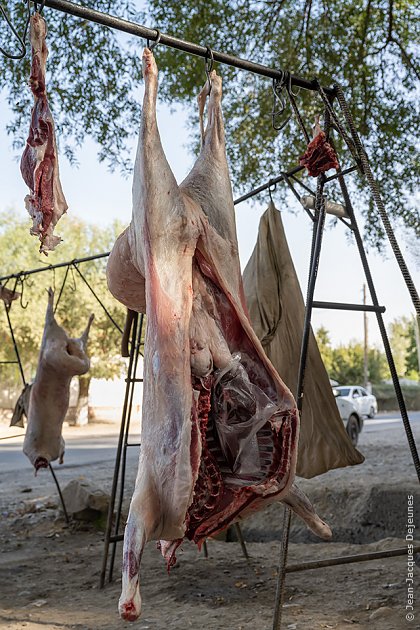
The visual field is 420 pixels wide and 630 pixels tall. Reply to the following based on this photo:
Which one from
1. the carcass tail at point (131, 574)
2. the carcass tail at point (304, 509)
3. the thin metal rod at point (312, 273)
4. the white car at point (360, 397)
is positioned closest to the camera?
the carcass tail at point (131, 574)

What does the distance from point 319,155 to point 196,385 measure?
5.05 ft

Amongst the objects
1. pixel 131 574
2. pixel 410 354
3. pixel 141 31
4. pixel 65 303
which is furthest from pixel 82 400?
pixel 410 354

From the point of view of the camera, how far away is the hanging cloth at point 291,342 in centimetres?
435

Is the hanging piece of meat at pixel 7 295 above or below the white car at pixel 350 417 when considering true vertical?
above

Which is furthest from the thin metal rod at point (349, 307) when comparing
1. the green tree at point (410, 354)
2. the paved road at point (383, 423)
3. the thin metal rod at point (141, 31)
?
the green tree at point (410, 354)

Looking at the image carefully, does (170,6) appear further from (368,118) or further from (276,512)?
(276,512)

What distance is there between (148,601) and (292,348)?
6.67 ft

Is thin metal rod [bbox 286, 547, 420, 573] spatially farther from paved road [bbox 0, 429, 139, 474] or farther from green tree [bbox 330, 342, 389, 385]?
green tree [bbox 330, 342, 389, 385]

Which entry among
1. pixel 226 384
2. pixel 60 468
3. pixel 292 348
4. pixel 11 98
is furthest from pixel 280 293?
pixel 60 468

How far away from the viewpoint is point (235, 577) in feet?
16.8

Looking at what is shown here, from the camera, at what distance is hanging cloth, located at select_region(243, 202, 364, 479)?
4.35 meters

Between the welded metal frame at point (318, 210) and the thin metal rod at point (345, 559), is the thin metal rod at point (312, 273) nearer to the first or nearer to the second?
the welded metal frame at point (318, 210)

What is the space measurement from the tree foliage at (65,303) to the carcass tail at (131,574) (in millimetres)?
22494

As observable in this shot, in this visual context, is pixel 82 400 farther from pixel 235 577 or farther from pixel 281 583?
pixel 281 583
